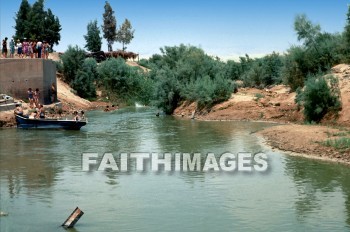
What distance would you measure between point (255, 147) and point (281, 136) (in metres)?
2.74

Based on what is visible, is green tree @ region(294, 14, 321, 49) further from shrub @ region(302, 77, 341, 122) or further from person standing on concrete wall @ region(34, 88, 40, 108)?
person standing on concrete wall @ region(34, 88, 40, 108)

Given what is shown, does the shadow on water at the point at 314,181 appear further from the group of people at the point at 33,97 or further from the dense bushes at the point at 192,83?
the group of people at the point at 33,97

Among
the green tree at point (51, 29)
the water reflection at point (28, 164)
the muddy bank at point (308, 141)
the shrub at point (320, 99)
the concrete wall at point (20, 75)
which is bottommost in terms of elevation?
the water reflection at point (28, 164)

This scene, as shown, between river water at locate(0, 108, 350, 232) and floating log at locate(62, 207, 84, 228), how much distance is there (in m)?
0.15

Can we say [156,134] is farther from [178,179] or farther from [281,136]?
[178,179]

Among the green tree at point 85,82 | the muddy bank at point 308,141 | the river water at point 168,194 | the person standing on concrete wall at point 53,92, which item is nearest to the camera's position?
the river water at point 168,194

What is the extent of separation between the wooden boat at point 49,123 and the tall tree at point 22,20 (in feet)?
137

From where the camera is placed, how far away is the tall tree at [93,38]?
88812 mm

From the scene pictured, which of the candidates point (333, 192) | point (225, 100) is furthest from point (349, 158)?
point (225, 100)

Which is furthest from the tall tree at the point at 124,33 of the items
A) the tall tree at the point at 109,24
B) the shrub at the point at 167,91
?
the shrub at the point at 167,91

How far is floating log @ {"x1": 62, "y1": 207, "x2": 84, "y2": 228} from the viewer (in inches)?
540

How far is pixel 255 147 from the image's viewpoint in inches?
1061

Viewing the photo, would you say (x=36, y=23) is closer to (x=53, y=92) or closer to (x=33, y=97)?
(x=53, y=92)

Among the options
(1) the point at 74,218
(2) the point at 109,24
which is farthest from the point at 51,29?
(1) the point at 74,218
